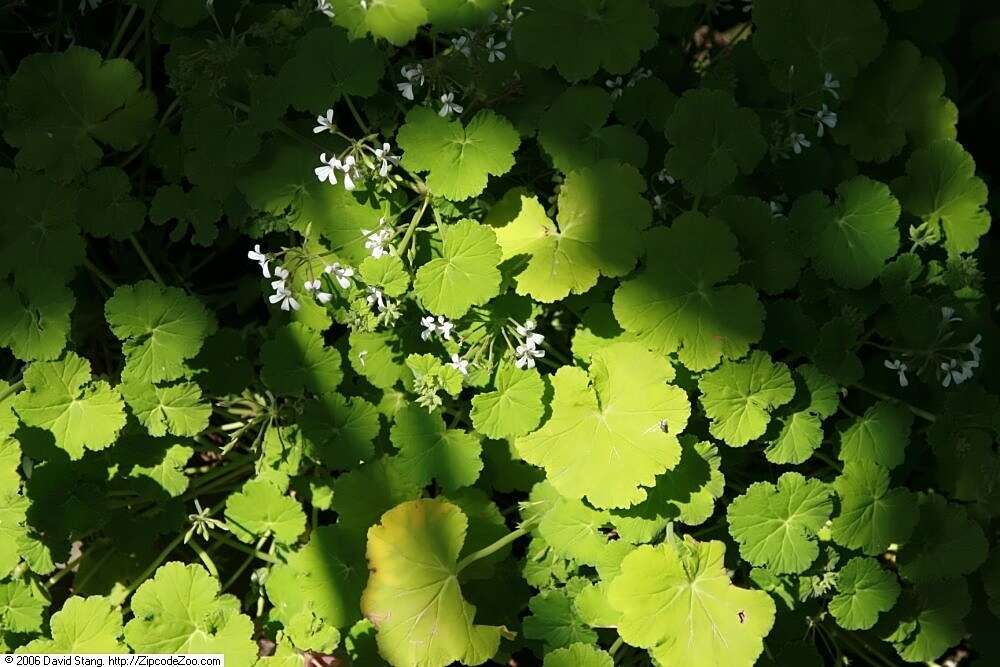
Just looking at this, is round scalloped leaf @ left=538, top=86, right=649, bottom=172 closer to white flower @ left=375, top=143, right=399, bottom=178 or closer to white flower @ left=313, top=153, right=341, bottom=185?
white flower @ left=375, top=143, right=399, bottom=178

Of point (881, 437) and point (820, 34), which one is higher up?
point (820, 34)

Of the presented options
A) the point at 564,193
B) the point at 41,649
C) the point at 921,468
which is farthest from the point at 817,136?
the point at 41,649

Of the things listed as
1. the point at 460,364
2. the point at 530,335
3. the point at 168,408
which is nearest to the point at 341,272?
the point at 460,364

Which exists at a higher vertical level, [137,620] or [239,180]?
[239,180]

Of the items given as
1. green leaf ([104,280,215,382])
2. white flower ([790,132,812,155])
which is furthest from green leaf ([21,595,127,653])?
white flower ([790,132,812,155])

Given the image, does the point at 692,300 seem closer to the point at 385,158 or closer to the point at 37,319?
the point at 385,158

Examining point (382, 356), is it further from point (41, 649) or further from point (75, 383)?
point (41, 649)

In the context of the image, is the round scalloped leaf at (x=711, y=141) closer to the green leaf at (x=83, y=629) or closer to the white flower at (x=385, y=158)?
the white flower at (x=385, y=158)
